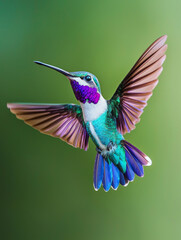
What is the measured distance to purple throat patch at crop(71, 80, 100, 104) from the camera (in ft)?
2.20

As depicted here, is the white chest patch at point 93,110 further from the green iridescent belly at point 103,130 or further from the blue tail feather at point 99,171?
the blue tail feather at point 99,171

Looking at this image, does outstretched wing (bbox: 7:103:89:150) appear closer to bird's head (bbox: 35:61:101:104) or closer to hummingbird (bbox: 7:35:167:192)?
hummingbird (bbox: 7:35:167:192)

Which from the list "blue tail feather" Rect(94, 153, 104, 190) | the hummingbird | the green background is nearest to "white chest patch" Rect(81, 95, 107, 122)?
the hummingbird

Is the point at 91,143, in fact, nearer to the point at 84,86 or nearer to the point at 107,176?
the point at 107,176

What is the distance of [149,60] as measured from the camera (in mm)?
639

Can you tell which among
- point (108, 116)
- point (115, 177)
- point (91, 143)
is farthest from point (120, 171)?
point (91, 143)

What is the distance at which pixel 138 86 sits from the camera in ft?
2.23

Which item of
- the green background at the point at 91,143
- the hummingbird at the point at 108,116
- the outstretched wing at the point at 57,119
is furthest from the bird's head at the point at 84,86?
the green background at the point at 91,143

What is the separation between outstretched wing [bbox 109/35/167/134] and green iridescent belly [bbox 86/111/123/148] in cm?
2

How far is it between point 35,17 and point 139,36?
1.76 feet

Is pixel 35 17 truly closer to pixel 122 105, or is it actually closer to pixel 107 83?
pixel 107 83

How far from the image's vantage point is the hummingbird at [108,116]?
66cm

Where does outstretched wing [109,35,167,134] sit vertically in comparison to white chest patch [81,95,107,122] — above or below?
above

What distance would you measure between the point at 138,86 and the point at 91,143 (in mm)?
649
